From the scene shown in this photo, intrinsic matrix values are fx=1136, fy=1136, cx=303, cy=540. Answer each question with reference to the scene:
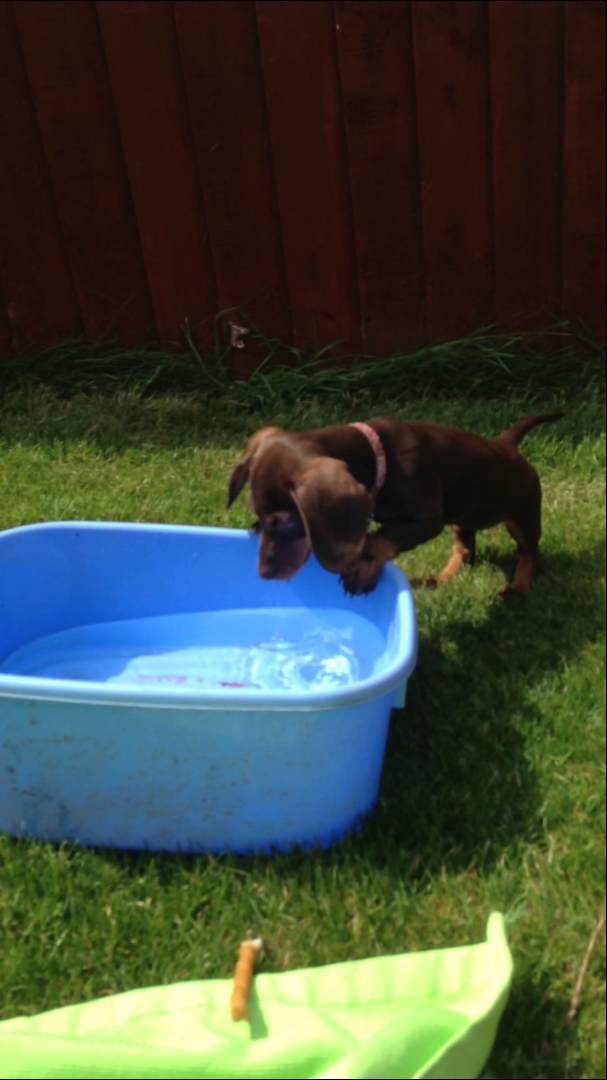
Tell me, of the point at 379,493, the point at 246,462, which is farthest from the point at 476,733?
the point at 246,462

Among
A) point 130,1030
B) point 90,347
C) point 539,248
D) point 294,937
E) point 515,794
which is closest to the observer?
point 130,1030

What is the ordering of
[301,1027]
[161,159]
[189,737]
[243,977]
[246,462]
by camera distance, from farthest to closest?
[161,159]
[246,462]
[189,737]
[243,977]
[301,1027]

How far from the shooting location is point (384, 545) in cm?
230

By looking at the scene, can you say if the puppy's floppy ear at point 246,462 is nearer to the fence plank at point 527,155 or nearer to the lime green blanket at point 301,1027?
the fence plank at point 527,155

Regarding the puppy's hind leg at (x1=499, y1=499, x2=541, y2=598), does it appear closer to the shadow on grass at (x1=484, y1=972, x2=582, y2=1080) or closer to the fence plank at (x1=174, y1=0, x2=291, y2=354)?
the fence plank at (x1=174, y1=0, x2=291, y2=354)

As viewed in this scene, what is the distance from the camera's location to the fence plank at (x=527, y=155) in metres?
1.48

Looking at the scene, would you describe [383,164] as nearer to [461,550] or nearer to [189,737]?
[461,550]

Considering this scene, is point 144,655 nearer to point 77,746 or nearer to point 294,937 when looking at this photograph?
point 77,746

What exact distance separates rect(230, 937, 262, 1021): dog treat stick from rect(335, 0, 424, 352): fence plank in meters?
1.26

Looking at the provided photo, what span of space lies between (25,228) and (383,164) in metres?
0.80

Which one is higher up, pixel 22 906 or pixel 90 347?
pixel 90 347

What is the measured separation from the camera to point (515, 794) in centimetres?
183

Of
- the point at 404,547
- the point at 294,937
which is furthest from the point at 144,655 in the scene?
the point at 294,937

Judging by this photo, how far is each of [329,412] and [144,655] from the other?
2.42 ft
